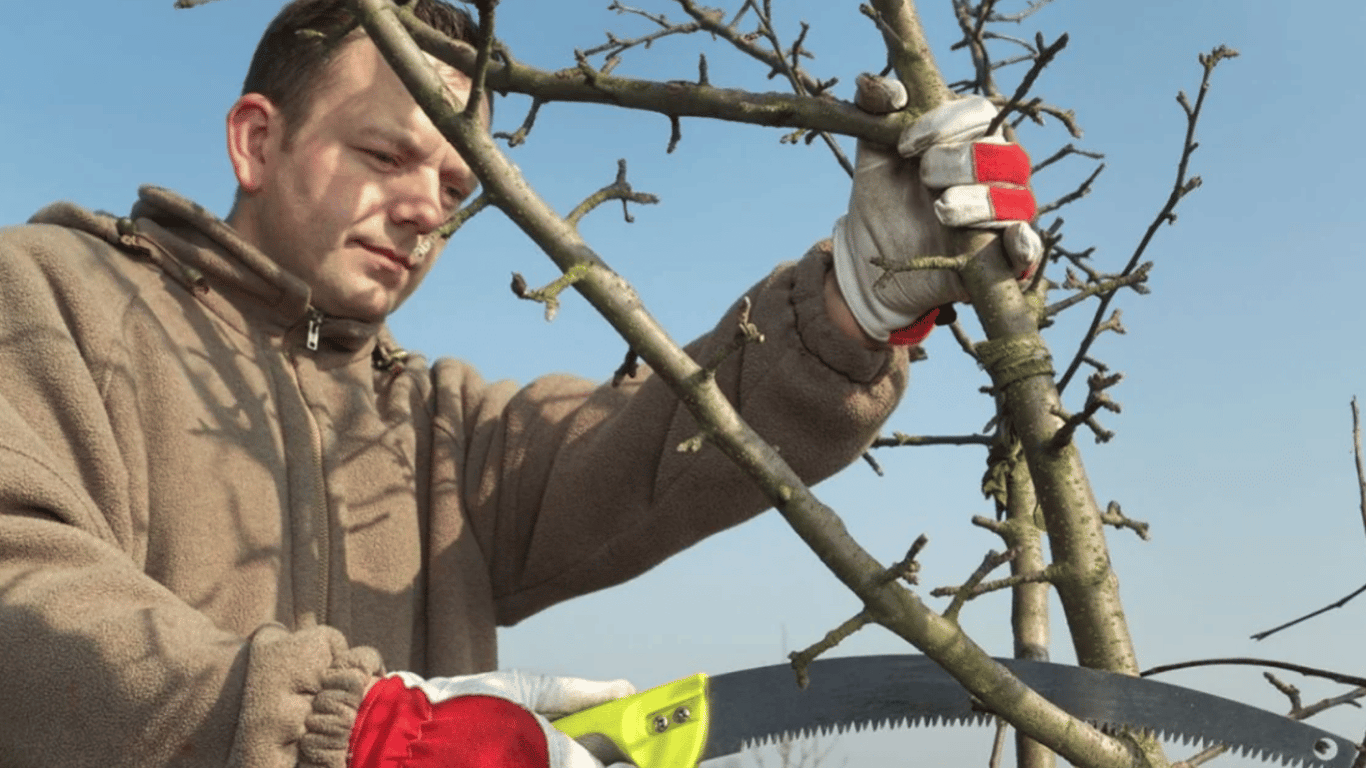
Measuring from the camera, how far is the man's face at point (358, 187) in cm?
311

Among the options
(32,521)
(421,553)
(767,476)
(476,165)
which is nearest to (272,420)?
(421,553)

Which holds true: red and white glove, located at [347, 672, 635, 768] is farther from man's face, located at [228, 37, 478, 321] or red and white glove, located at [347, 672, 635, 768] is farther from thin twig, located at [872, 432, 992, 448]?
thin twig, located at [872, 432, 992, 448]

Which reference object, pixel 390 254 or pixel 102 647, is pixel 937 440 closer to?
pixel 390 254

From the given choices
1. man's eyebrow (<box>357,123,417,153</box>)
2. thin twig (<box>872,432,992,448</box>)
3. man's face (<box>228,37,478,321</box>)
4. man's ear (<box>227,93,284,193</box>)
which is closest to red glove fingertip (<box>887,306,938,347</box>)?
thin twig (<box>872,432,992,448</box>)

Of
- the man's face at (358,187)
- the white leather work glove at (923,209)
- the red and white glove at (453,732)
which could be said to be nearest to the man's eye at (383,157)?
the man's face at (358,187)

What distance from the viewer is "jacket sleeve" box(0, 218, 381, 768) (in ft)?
7.11

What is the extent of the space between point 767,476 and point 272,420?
150 centimetres

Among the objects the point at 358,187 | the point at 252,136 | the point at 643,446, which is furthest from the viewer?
the point at 252,136

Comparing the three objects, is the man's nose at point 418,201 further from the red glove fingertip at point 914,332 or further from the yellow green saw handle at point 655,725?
the yellow green saw handle at point 655,725

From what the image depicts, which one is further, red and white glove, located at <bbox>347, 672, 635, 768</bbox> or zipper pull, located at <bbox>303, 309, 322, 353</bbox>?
zipper pull, located at <bbox>303, 309, 322, 353</bbox>

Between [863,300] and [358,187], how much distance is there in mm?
1202

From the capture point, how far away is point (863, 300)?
2742 millimetres

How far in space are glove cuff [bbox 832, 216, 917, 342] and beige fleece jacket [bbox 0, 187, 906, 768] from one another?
0.07 metres

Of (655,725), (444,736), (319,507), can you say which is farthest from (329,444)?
(655,725)
